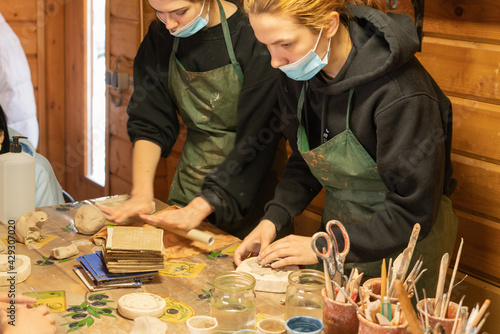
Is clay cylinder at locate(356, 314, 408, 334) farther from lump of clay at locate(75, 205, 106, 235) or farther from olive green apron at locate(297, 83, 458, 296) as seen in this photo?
lump of clay at locate(75, 205, 106, 235)

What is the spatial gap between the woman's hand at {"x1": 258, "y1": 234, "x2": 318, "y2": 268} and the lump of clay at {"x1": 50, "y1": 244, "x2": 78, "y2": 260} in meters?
0.51

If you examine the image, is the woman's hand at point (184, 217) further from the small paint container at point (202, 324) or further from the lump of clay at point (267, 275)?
the small paint container at point (202, 324)

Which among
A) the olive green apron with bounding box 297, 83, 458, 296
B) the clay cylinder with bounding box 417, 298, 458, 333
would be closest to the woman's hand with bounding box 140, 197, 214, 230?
the olive green apron with bounding box 297, 83, 458, 296

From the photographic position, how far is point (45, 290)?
1463 millimetres

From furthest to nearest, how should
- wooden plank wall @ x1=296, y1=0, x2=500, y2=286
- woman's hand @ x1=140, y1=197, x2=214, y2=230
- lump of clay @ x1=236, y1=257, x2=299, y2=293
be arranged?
wooden plank wall @ x1=296, y1=0, x2=500, y2=286 → woman's hand @ x1=140, y1=197, x2=214, y2=230 → lump of clay @ x1=236, y1=257, x2=299, y2=293

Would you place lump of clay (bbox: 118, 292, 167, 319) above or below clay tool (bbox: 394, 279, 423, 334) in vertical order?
below

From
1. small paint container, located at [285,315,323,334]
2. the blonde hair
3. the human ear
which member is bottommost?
small paint container, located at [285,315,323,334]

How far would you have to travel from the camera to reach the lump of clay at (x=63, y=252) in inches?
64.1

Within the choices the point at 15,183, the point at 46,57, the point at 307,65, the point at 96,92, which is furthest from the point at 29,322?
the point at 46,57

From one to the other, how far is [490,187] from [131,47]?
7.14ft

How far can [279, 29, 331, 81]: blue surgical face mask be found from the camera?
61.5 inches

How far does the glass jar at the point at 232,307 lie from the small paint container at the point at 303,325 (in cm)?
15

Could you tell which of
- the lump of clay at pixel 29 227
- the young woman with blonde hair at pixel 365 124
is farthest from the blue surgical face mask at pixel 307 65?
the lump of clay at pixel 29 227

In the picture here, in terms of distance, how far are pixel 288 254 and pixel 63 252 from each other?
23.5 inches
